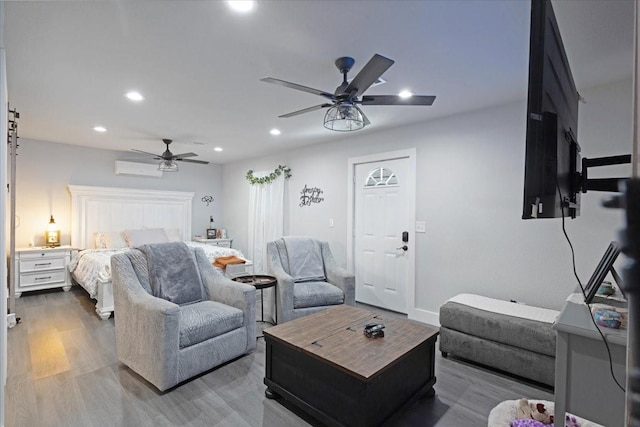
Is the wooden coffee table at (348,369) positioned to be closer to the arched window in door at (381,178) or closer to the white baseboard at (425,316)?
the white baseboard at (425,316)

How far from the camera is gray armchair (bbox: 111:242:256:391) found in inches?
92.7

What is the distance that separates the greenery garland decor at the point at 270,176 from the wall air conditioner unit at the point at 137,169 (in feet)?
5.70

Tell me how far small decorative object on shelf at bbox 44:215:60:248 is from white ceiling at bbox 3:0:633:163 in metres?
2.17

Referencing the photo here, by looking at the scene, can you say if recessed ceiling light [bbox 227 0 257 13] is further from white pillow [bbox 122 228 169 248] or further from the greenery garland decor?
white pillow [bbox 122 228 169 248]

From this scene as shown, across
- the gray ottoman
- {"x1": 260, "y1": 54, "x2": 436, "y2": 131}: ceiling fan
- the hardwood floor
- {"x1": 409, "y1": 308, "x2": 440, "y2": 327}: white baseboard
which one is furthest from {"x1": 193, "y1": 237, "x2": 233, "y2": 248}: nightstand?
the gray ottoman

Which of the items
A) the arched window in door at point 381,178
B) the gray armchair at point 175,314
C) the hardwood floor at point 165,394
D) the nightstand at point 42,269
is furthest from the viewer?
the nightstand at point 42,269

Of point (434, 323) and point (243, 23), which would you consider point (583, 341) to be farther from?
point (434, 323)

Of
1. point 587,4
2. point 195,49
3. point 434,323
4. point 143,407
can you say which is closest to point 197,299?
point 143,407

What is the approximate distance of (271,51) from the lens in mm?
2291

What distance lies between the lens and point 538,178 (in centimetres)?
102

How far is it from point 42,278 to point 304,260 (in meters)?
3.86

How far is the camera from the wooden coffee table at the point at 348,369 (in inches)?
73.9

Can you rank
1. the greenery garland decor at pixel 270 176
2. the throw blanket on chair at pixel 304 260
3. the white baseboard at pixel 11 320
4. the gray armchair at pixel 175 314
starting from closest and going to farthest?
the gray armchair at pixel 175 314 → the white baseboard at pixel 11 320 → the throw blanket on chair at pixel 304 260 → the greenery garland decor at pixel 270 176

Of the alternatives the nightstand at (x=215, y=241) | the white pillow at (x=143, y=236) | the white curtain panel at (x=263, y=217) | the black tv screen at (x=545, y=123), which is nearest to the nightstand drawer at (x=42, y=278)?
the white pillow at (x=143, y=236)
